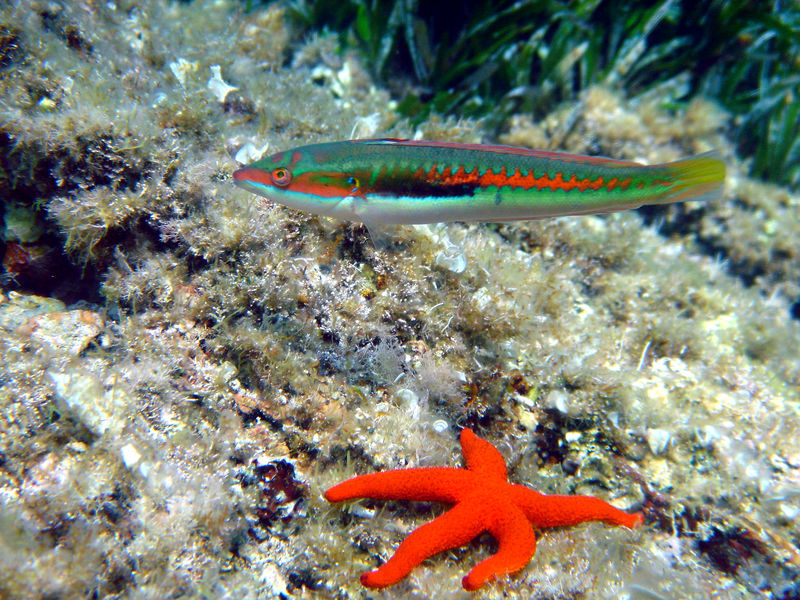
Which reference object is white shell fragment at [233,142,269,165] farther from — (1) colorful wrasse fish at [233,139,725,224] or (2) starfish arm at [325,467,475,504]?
(2) starfish arm at [325,467,475,504]

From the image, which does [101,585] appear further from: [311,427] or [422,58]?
[422,58]

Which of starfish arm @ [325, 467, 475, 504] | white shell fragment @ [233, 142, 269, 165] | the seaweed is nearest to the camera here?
starfish arm @ [325, 467, 475, 504]

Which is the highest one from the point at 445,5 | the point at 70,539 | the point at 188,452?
the point at 445,5

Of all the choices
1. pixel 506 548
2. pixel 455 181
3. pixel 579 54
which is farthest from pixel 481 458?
pixel 579 54

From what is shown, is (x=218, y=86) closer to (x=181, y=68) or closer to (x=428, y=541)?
(x=181, y=68)

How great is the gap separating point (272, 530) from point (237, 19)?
540 cm

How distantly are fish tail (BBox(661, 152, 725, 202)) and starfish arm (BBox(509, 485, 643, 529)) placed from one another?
2.05 m

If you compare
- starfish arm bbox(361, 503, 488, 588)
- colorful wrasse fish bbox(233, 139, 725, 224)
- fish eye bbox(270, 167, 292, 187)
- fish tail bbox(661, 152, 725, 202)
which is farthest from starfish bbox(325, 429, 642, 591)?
fish tail bbox(661, 152, 725, 202)

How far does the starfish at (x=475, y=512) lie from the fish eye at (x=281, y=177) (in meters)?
1.77

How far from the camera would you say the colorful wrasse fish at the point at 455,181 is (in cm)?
238

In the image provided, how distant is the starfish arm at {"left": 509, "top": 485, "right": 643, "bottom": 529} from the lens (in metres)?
2.30

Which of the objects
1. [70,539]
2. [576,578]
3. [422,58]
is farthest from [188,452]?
[422,58]

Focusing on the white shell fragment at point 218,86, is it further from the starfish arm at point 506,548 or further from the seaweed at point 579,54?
the starfish arm at point 506,548

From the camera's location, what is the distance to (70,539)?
198 centimetres
